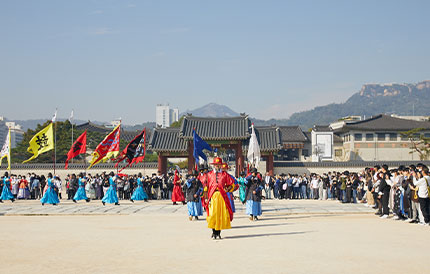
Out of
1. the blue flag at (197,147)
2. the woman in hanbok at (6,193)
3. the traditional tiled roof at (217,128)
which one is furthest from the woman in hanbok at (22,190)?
the traditional tiled roof at (217,128)

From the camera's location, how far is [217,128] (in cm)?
4069

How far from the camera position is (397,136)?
57.0 metres

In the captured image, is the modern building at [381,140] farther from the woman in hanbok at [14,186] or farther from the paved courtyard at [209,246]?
the paved courtyard at [209,246]

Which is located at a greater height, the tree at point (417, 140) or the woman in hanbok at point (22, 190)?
the tree at point (417, 140)

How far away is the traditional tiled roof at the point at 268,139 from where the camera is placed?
124 ft

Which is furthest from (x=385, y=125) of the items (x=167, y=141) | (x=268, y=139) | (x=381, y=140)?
(x=167, y=141)

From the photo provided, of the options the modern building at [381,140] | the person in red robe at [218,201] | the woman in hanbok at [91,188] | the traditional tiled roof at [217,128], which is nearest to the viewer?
the person in red robe at [218,201]

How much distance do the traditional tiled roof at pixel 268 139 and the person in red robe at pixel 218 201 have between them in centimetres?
2554

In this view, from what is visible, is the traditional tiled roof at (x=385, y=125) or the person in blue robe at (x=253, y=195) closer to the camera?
the person in blue robe at (x=253, y=195)

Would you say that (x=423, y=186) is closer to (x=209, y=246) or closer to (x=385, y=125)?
(x=209, y=246)

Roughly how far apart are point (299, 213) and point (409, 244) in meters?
7.86

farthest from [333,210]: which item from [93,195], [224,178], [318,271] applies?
[93,195]

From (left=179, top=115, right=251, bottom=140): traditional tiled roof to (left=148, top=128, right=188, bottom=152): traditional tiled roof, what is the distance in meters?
0.99

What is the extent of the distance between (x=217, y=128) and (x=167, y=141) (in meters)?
4.50
